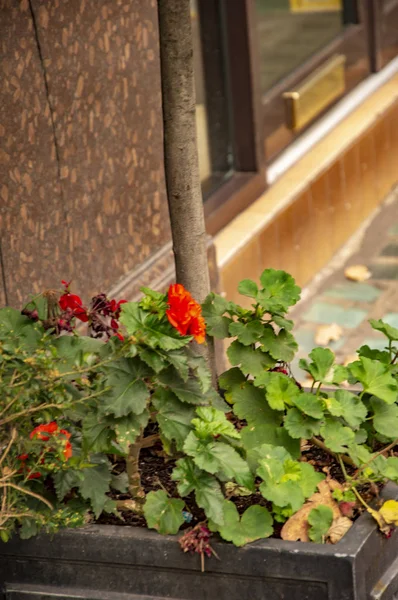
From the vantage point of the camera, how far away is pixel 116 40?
3.69 metres

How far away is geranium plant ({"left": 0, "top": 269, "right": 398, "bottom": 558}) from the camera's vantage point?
7.52 feet

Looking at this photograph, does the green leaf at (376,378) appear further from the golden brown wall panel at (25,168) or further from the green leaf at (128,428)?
the golden brown wall panel at (25,168)

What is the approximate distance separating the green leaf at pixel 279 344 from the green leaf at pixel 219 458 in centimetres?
34

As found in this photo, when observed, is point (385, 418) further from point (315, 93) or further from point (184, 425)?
point (315, 93)

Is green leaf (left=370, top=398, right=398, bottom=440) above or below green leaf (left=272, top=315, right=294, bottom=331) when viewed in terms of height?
below

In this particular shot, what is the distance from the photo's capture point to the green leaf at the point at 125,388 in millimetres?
2271

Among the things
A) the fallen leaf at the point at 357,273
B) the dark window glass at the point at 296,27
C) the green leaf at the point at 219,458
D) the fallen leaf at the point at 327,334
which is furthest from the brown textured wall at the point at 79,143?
the dark window glass at the point at 296,27

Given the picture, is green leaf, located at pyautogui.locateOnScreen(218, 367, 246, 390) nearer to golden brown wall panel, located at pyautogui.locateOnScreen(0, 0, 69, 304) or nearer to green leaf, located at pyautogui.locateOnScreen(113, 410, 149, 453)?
green leaf, located at pyautogui.locateOnScreen(113, 410, 149, 453)

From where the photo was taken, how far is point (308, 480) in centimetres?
242

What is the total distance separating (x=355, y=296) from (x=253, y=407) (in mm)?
3029

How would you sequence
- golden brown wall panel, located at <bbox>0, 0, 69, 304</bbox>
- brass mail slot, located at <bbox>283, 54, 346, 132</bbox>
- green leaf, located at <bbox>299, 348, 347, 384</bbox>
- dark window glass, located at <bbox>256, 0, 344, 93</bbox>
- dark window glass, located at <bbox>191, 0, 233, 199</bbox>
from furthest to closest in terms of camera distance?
dark window glass, located at <bbox>256, 0, 344, 93</bbox>, brass mail slot, located at <bbox>283, 54, 346, 132</bbox>, dark window glass, located at <bbox>191, 0, 233, 199</bbox>, golden brown wall panel, located at <bbox>0, 0, 69, 304</bbox>, green leaf, located at <bbox>299, 348, 347, 384</bbox>

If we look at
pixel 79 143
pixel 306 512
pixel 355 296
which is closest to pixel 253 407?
pixel 306 512

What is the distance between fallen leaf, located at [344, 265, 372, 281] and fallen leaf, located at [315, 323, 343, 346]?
553 mm

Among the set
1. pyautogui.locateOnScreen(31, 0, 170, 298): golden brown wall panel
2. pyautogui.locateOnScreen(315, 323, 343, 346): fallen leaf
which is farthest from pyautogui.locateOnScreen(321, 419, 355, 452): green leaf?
pyautogui.locateOnScreen(315, 323, 343, 346): fallen leaf
